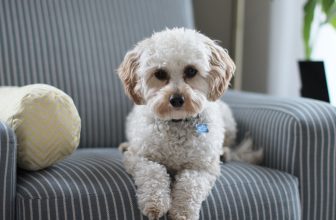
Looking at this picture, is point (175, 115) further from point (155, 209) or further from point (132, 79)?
point (155, 209)

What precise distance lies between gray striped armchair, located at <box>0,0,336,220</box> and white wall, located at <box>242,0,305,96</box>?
56 cm

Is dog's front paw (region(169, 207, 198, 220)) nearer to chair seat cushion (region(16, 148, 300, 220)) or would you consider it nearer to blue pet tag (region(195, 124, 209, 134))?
chair seat cushion (region(16, 148, 300, 220))

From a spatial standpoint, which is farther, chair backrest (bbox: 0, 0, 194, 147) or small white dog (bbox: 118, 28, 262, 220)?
chair backrest (bbox: 0, 0, 194, 147)

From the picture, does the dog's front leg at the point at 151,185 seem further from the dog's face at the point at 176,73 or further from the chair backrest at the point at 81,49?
the chair backrest at the point at 81,49

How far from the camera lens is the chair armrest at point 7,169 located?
1.16 m

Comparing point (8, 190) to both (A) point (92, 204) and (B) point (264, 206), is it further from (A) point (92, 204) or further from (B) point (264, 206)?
(B) point (264, 206)

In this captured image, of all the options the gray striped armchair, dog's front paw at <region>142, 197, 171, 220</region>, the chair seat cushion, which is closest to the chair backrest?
the gray striped armchair

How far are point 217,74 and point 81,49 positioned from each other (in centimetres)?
72

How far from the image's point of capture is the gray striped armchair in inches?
49.1

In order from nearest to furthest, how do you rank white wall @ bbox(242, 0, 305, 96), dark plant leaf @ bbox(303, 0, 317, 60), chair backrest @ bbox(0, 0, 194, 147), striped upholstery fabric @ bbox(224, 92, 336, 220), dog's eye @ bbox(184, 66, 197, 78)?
dog's eye @ bbox(184, 66, 197, 78) < striped upholstery fabric @ bbox(224, 92, 336, 220) < chair backrest @ bbox(0, 0, 194, 147) < dark plant leaf @ bbox(303, 0, 317, 60) < white wall @ bbox(242, 0, 305, 96)

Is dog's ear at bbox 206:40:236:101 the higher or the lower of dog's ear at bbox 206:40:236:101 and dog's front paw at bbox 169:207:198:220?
the higher

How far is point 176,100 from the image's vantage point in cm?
131

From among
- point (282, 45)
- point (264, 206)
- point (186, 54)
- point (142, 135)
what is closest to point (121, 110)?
point (142, 135)

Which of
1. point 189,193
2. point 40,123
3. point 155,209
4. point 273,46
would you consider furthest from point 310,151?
point 273,46
